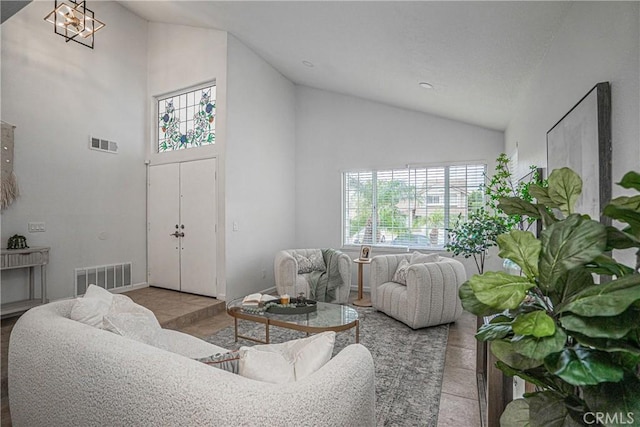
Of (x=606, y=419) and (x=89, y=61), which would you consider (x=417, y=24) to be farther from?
(x=89, y=61)

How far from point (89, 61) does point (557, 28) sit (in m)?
5.43

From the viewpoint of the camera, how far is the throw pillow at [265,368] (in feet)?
3.92

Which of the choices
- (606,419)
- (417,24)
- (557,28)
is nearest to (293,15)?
(417,24)

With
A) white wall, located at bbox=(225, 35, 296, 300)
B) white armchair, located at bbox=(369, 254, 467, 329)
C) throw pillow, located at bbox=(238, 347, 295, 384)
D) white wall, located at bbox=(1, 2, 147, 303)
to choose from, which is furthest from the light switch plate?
white armchair, located at bbox=(369, 254, 467, 329)

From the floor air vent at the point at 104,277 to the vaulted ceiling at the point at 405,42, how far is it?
12.4 feet

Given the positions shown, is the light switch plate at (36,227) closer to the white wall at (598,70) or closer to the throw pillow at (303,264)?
the throw pillow at (303,264)

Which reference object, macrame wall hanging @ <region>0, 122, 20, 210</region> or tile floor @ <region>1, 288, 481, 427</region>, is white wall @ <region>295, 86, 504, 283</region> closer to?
tile floor @ <region>1, 288, 481, 427</region>

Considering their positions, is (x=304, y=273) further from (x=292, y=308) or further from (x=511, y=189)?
(x=511, y=189)

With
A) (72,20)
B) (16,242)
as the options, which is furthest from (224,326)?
(72,20)

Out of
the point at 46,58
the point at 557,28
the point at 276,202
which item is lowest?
the point at 276,202

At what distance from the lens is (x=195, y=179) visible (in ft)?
15.4

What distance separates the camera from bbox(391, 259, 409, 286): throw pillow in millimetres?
3936

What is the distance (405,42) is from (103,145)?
4343mm

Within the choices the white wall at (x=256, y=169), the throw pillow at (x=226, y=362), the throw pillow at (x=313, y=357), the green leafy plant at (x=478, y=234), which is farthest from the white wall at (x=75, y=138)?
the green leafy plant at (x=478, y=234)
